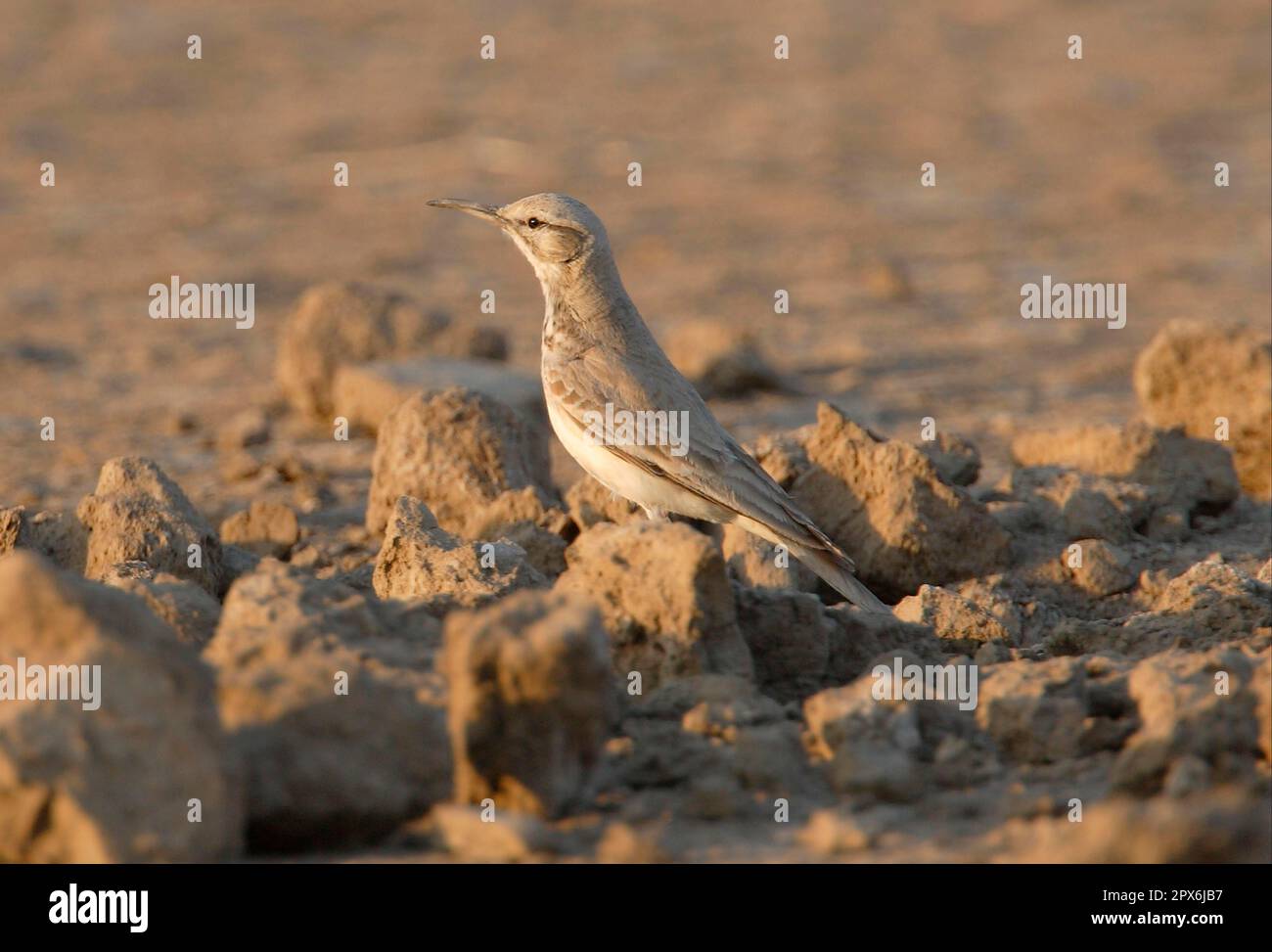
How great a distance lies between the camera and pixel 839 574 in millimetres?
6734

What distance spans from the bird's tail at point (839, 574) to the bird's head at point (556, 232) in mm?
1659

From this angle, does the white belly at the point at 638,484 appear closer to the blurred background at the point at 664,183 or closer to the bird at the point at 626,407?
the bird at the point at 626,407

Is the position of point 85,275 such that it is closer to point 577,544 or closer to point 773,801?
point 577,544

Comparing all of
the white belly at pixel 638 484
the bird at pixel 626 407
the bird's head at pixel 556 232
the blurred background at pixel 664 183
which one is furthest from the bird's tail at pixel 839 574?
the blurred background at pixel 664 183

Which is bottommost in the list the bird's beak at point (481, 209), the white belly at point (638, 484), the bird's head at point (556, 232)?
the white belly at point (638, 484)

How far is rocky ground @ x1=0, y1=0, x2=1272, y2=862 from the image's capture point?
4.51 meters

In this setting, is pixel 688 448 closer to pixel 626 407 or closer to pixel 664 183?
pixel 626 407

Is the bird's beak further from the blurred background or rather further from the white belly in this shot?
the blurred background

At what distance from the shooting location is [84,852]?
13.8ft

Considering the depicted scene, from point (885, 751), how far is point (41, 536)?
3824 mm

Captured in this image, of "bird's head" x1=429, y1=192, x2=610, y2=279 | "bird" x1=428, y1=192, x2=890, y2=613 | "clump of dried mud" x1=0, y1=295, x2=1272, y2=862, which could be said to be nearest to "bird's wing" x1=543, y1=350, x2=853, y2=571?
"bird" x1=428, y1=192, x2=890, y2=613

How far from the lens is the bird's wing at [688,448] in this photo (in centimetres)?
680

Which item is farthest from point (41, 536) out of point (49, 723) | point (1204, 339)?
point (1204, 339)

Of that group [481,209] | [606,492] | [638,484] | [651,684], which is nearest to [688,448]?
[638,484]
